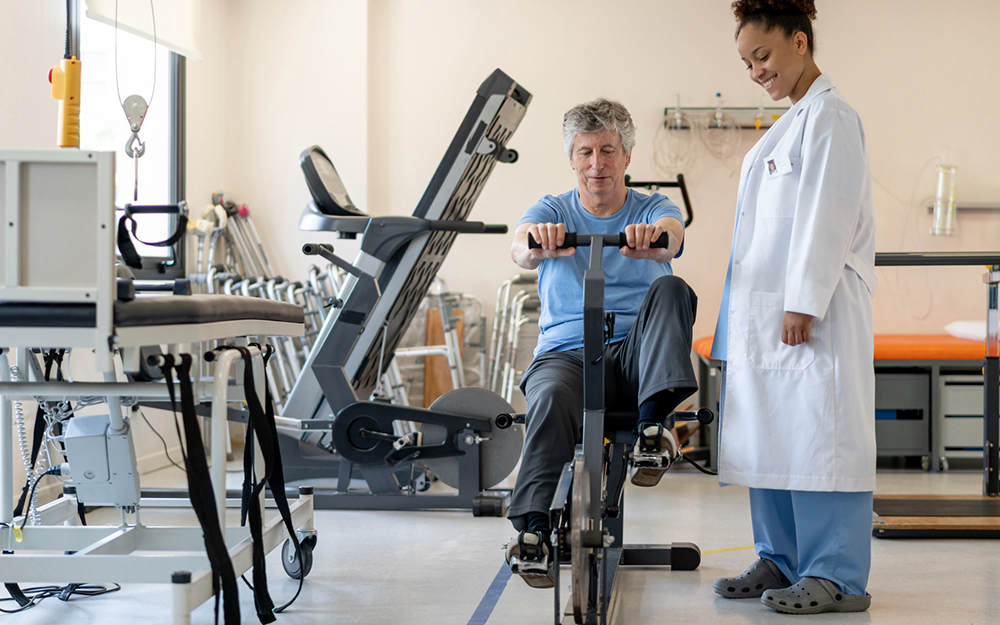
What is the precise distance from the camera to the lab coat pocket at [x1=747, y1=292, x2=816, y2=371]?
202 centimetres

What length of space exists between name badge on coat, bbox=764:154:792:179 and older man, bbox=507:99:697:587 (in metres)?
0.26

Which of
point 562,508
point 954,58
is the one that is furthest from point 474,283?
point 562,508

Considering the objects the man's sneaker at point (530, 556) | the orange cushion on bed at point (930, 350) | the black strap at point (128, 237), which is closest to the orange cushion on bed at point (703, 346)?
the orange cushion on bed at point (930, 350)

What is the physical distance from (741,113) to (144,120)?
3.34 meters

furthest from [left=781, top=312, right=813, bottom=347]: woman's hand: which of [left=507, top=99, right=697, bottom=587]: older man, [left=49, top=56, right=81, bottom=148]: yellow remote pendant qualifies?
[left=49, top=56, right=81, bottom=148]: yellow remote pendant

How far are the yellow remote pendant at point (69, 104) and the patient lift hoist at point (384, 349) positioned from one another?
1.32m

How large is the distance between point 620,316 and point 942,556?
4.53 feet

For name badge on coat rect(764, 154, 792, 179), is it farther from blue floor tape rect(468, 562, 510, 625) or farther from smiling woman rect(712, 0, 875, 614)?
blue floor tape rect(468, 562, 510, 625)

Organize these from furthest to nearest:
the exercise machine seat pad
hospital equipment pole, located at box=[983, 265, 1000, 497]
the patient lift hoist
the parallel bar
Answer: hospital equipment pole, located at box=[983, 265, 1000, 497]
the patient lift hoist
the parallel bar
the exercise machine seat pad

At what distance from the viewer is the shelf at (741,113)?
4851 millimetres

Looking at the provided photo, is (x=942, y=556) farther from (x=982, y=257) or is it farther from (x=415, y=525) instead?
(x=415, y=525)

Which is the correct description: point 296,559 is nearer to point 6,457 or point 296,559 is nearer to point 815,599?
point 6,457

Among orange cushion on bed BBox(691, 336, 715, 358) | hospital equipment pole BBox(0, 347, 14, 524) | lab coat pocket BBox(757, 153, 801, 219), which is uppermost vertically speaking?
lab coat pocket BBox(757, 153, 801, 219)

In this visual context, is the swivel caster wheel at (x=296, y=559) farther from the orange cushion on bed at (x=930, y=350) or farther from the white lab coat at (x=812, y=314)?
the orange cushion on bed at (x=930, y=350)
